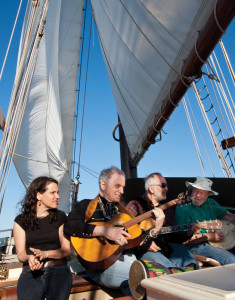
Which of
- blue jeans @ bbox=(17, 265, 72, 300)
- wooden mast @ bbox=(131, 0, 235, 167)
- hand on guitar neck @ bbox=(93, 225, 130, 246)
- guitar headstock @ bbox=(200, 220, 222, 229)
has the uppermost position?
wooden mast @ bbox=(131, 0, 235, 167)

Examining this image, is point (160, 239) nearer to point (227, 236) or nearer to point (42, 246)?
point (227, 236)

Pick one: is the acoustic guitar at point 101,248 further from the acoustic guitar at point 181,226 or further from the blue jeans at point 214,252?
the blue jeans at point 214,252

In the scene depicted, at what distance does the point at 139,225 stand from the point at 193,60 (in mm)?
1346

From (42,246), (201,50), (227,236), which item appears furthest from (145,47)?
(42,246)

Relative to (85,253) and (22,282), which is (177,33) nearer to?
(85,253)

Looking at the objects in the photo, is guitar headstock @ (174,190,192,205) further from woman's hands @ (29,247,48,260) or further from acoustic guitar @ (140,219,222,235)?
woman's hands @ (29,247,48,260)

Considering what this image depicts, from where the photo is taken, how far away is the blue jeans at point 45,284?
1539mm

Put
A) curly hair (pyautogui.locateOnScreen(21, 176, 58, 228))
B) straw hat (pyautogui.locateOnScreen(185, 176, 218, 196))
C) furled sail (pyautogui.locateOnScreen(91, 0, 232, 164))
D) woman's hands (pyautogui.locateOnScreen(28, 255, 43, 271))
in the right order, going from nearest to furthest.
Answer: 1. woman's hands (pyautogui.locateOnScreen(28, 255, 43, 271))
2. curly hair (pyautogui.locateOnScreen(21, 176, 58, 228))
3. furled sail (pyautogui.locateOnScreen(91, 0, 232, 164))
4. straw hat (pyautogui.locateOnScreen(185, 176, 218, 196))

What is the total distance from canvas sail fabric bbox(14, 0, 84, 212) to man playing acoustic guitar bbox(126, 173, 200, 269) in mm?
3770

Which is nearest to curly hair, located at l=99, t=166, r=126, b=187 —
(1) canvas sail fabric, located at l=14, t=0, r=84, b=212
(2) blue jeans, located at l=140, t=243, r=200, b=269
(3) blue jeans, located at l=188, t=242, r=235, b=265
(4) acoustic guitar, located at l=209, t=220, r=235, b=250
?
(2) blue jeans, located at l=140, t=243, r=200, b=269

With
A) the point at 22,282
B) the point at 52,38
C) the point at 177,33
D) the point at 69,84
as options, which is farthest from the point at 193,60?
the point at 69,84

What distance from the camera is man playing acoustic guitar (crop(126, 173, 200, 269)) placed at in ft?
6.42

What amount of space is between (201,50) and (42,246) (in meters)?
1.74

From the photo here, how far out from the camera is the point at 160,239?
2.15 meters
